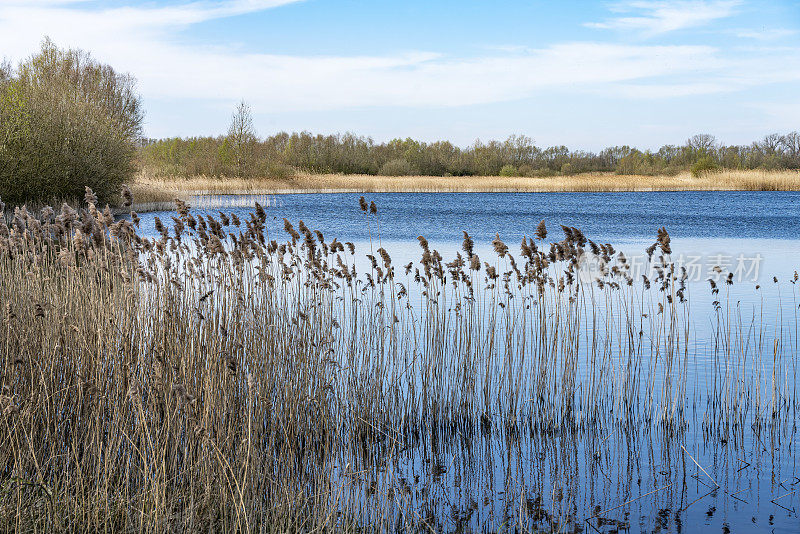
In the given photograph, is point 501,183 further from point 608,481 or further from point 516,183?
point 608,481

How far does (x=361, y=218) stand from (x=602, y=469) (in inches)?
866

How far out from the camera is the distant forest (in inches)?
1720

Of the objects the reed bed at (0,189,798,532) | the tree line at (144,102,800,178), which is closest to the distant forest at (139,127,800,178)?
the tree line at (144,102,800,178)

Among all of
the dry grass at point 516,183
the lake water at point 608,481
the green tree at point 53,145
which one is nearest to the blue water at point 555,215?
the dry grass at point 516,183

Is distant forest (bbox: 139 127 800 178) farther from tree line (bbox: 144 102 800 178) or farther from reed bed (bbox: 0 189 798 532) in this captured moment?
reed bed (bbox: 0 189 798 532)

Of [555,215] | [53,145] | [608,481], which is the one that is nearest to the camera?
[608,481]

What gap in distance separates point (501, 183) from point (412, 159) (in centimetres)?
1026

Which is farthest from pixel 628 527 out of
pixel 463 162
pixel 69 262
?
pixel 463 162

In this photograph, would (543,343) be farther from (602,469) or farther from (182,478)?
(182,478)

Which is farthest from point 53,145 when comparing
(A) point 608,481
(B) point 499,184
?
(B) point 499,184

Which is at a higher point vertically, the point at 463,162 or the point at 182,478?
the point at 463,162

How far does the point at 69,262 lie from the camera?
15.8 ft

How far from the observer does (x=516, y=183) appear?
46281 mm

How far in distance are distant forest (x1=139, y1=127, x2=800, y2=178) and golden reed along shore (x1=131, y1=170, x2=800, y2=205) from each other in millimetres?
1361
